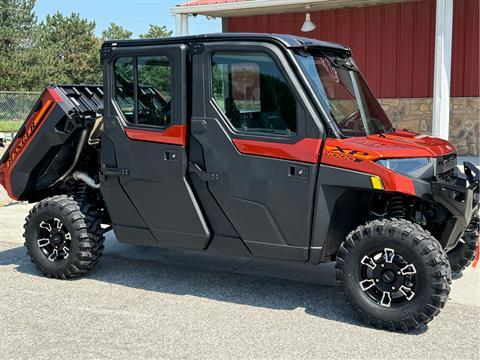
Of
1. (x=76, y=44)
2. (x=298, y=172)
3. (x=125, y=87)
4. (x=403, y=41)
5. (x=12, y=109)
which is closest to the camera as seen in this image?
(x=298, y=172)

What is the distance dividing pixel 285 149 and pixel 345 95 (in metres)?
0.73

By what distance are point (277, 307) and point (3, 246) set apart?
373cm

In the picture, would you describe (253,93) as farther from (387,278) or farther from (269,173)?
(387,278)

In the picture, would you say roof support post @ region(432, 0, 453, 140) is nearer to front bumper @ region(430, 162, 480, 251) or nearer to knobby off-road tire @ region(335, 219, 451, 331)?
front bumper @ region(430, 162, 480, 251)

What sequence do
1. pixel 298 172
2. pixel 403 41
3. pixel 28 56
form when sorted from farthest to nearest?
pixel 28 56 < pixel 403 41 < pixel 298 172

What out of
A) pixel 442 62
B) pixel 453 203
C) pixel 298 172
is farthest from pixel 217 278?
pixel 442 62

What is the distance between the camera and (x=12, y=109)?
976 inches

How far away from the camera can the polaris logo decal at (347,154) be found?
431 cm

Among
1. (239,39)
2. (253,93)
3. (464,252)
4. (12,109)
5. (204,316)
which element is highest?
(239,39)

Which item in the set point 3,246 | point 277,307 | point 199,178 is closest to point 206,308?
point 277,307

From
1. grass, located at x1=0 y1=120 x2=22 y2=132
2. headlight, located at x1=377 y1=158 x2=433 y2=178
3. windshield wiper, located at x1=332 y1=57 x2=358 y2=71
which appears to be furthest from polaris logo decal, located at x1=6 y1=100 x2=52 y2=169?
grass, located at x1=0 y1=120 x2=22 y2=132

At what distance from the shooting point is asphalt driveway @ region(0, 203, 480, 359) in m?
4.05

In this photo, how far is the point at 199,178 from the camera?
16.1 feet

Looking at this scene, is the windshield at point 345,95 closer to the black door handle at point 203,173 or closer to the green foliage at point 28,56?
the black door handle at point 203,173
